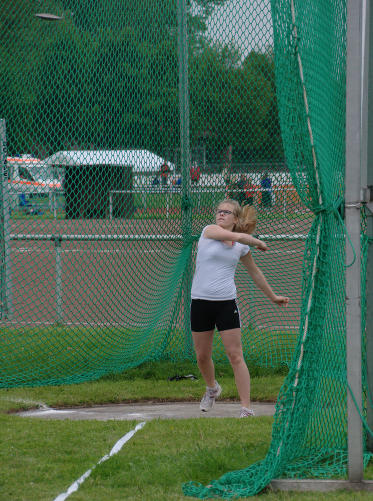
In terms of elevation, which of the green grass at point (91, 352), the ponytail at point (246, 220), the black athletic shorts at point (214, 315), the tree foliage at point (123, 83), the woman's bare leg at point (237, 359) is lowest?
the green grass at point (91, 352)

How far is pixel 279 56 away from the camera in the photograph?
4.63 metres

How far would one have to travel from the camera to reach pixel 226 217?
635cm

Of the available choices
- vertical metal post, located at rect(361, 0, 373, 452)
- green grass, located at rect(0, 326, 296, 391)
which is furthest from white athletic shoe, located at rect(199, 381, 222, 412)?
vertical metal post, located at rect(361, 0, 373, 452)

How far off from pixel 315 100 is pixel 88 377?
4293 millimetres

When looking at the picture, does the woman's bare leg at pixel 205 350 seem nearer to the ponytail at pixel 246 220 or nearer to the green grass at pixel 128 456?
the green grass at pixel 128 456

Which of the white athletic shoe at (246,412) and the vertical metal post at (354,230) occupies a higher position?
the vertical metal post at (354,230)

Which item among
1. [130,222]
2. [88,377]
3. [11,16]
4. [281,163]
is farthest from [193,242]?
[11,16]

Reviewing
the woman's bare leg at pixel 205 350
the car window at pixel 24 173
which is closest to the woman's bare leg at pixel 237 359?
the woman's bare leg at pixel 205 350

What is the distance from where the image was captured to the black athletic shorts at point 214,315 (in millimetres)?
6316

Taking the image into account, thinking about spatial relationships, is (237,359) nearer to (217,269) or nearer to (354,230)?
(217,269)

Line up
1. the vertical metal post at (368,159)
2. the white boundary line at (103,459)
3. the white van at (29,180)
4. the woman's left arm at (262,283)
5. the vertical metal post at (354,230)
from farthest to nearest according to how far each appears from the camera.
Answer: the white van at (29,180) → the woman's left arm at (262,283) → the vertical metal post at (368,159) → the white boundary line at (103,459) → the vertical metal post at (354,230)

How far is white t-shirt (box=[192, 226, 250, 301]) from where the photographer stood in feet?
20.8

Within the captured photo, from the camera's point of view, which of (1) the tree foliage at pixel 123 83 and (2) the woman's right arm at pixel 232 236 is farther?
(1) the tree foliage at pixel 123 83

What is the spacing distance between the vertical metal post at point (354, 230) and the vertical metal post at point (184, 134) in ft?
13.6
